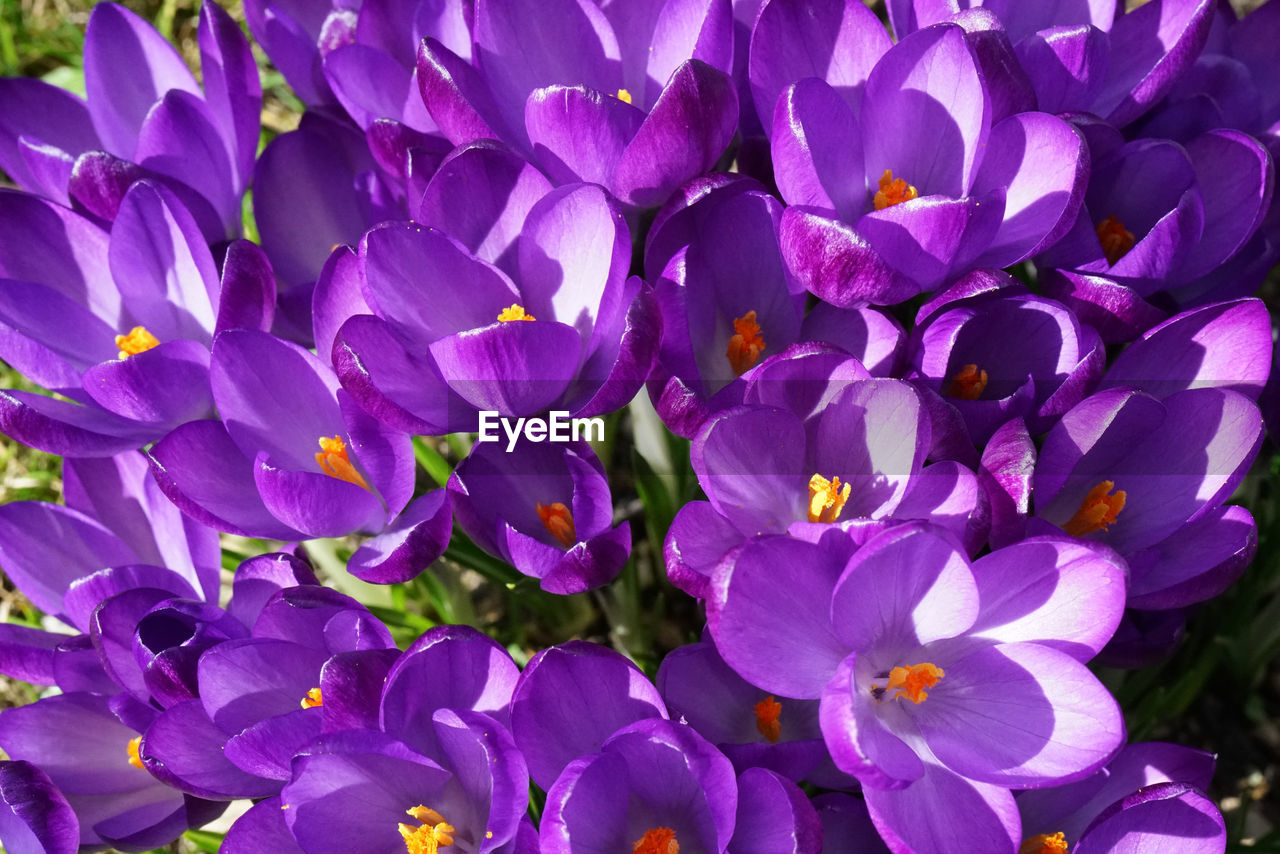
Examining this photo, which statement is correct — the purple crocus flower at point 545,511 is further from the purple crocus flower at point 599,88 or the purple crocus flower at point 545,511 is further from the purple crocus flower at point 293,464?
the purple crocus flower at point 599,88

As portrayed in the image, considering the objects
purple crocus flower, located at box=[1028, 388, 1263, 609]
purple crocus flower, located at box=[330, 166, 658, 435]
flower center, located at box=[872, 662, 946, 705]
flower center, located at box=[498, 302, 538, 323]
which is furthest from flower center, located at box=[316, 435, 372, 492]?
purple crocus flower, located at box=[1028, 388, 1263, 609]

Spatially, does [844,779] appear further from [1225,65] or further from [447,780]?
[1225,65]

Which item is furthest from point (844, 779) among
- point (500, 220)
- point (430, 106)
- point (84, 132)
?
point (84, 132)

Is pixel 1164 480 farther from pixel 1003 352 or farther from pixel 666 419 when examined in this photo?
pixel 666 419

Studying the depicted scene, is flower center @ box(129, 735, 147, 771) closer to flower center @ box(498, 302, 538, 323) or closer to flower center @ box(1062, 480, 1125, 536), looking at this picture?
flower center @ box(498, 302, 538, 323)

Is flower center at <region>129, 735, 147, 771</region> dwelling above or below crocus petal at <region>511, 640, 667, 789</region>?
below

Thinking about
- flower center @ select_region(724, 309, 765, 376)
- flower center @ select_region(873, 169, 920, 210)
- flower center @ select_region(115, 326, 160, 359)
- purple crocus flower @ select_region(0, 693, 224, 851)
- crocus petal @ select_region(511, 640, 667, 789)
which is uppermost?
flower center @ select_region(873, 169, 920, 210)
